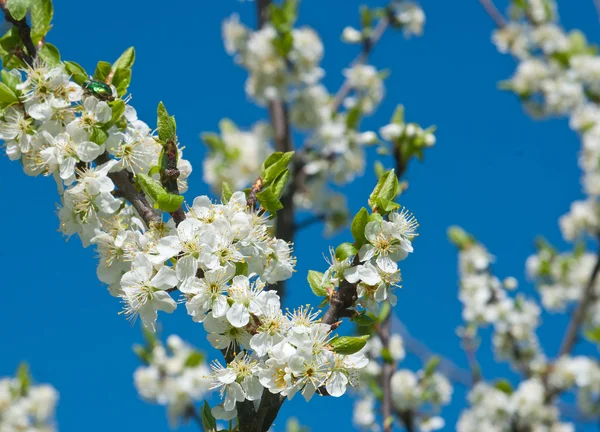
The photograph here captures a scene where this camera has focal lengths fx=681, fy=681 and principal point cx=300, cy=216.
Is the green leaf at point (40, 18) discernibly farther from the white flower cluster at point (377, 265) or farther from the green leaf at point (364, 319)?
the green leaf at point (364, 319)

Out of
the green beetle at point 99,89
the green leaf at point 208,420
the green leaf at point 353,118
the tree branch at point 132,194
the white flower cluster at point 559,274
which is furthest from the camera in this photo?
the white flower cluster at point 559,274

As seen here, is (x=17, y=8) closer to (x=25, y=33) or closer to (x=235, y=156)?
(x=25, y=33)

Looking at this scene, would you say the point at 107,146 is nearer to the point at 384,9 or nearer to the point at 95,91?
the point at 95,91

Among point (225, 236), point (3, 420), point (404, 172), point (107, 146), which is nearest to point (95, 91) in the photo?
point (107, 146)

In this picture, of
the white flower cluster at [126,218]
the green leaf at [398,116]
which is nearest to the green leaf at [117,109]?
the white flower cluster at [126,218]

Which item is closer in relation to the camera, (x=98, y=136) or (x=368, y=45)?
(x=98, y=136)

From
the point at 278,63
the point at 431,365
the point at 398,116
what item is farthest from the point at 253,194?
the point at 278,63

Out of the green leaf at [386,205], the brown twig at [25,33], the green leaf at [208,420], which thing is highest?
the brown twig at [25,33]
